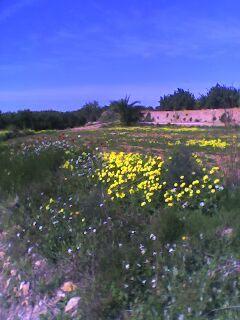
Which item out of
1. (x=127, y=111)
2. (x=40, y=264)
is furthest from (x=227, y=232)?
(x=127, y=111)

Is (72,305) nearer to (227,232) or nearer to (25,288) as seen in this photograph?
(25,288)

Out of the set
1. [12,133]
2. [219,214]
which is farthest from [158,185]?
[12,133]

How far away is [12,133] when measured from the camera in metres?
26.8

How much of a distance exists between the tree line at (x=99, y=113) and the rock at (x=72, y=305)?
23.5 meters

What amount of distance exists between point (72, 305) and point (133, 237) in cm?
100

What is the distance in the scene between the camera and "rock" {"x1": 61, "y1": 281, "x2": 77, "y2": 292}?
5320 millimetres

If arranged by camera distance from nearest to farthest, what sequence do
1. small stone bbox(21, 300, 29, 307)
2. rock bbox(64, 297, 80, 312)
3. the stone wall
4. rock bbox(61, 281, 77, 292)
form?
rock bbox(64, 297, 80, 312)
rock bbox(61, 281, 77, 292)
small stone bbox(21, 300, 29, 307)
the stone wall

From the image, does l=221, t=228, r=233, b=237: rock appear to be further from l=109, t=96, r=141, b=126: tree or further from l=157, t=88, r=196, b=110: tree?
l=157, t=88, r=196, b=110: tree

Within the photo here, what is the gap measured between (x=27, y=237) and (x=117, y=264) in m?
1.75

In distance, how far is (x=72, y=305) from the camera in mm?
5043

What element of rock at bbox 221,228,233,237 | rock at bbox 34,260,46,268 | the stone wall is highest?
the stone wall

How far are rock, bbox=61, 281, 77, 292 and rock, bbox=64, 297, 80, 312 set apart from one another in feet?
0.64

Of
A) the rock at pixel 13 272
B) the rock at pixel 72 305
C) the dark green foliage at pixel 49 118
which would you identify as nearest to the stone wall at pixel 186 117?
the dark green foliage at pixel 49 118

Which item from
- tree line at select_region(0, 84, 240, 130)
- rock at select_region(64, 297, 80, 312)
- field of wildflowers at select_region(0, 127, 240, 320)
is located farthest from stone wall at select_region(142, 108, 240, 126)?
rock at select_region(64, 297, 80, 312)
